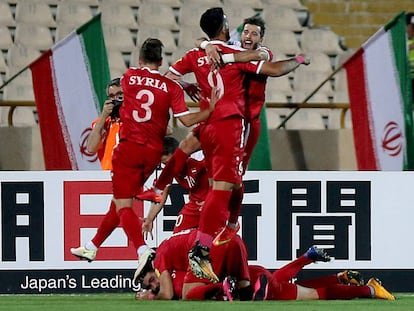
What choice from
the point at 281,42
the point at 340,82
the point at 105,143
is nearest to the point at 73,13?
the point at 281,42

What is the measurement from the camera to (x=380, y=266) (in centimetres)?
975

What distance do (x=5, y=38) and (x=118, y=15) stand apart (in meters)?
1.26

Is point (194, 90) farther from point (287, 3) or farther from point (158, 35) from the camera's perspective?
point (287, 3)

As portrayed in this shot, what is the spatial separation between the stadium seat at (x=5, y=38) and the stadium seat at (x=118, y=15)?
3.41ft

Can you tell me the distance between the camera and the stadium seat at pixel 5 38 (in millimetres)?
13617

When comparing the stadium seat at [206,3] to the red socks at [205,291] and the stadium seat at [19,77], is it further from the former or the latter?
the red socks at [205,291]

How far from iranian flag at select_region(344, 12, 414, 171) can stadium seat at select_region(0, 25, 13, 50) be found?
3.86m

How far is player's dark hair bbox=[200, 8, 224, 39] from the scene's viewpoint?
27.2ft

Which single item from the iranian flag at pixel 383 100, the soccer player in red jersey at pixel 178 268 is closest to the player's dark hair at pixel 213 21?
the soccer player in red jersey at pixel 178 268

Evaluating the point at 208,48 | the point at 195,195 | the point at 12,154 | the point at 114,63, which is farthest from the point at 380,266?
the point at 114,63

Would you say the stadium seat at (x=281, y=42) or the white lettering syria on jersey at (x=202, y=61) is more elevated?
the stadium seat at (x=281, y=42)

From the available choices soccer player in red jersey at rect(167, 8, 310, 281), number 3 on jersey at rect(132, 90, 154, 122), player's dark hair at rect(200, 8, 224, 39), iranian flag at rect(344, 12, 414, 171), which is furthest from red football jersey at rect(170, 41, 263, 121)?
iranian flag at rect(344, 12, 414, 171)

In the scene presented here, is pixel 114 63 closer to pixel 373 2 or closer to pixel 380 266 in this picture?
pixel 373 2

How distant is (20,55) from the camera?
13617mm
